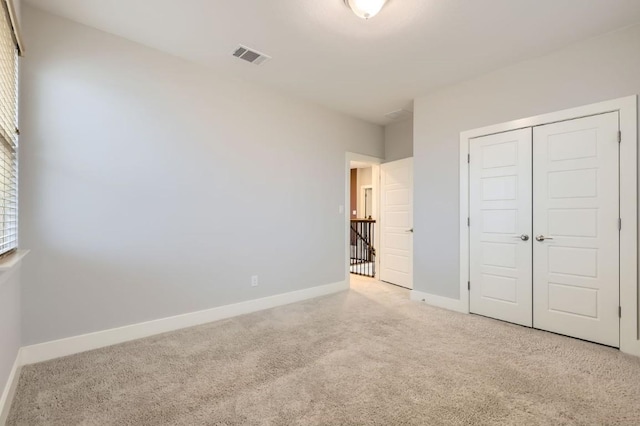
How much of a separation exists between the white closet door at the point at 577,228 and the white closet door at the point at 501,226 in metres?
0.10

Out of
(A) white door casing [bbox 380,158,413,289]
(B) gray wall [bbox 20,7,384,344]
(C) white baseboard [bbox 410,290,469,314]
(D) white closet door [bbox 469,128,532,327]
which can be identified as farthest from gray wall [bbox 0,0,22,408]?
(A) white door casing [bbox 380,158,413,289]

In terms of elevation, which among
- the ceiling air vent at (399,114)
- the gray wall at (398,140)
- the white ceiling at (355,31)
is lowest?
the gray wall at (398,140)

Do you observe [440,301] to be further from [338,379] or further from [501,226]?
[338,379]

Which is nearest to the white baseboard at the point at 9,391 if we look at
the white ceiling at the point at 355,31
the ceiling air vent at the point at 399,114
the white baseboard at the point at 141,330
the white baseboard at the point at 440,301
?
the white baseboard at the point at 141,330

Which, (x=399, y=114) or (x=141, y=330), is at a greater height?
(x=399, y=114)

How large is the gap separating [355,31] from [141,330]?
3.43m

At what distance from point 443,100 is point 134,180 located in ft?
12.2

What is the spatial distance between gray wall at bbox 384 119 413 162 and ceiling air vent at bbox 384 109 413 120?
0.13m

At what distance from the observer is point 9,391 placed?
183 cm

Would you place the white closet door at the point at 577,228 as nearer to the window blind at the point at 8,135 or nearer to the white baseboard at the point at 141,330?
the white baseboard at the point at 141,330

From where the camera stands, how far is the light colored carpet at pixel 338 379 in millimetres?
1681

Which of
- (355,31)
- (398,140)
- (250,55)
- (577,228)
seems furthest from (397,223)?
(250,55)

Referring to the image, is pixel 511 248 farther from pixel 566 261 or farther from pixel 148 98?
pixel 148 98

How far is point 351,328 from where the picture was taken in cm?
299
